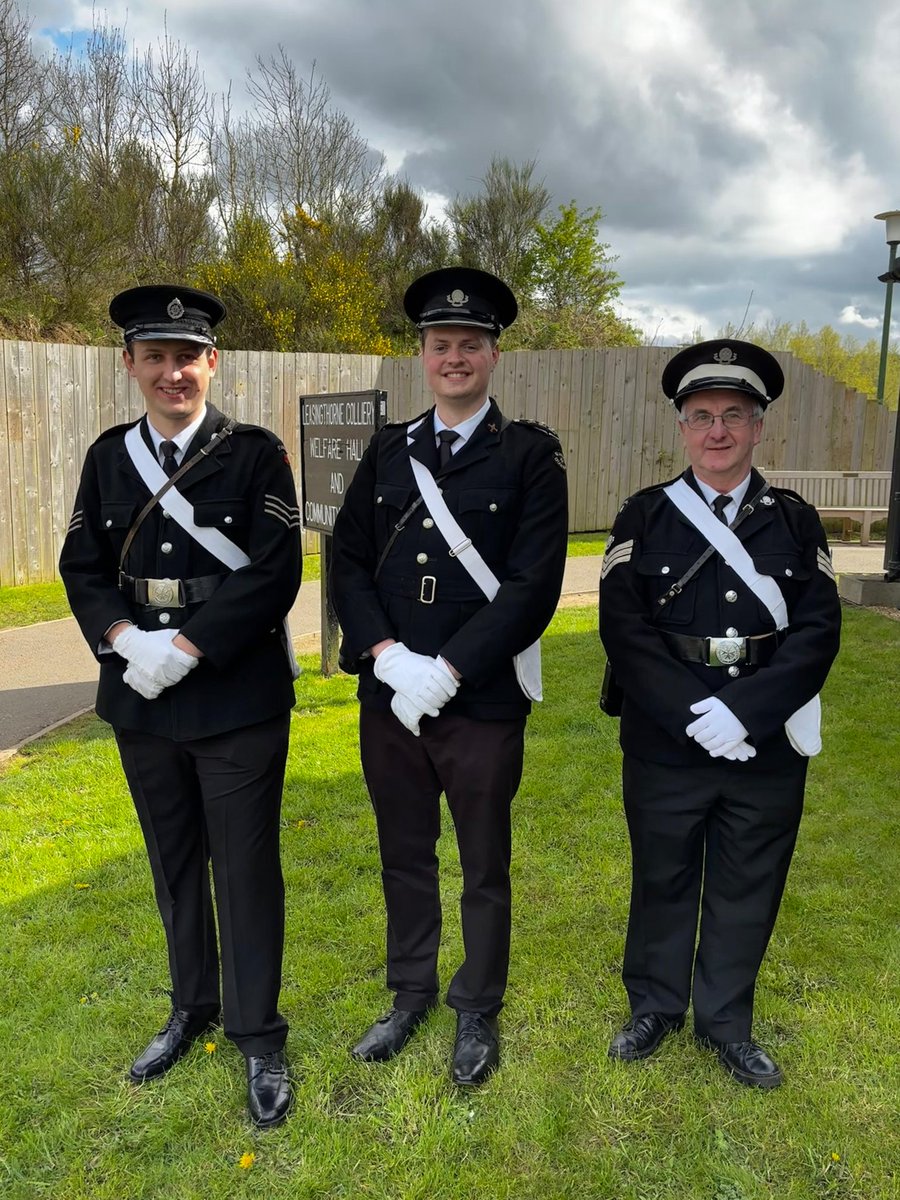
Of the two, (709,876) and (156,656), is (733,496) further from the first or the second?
(156,656)

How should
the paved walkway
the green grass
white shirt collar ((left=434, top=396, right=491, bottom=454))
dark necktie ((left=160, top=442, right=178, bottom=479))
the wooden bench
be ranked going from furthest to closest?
the wooden bench → the paved walkway → white shirt collar ((left=434, top=396, right=491, bottom=454)) → dark necktie ((left=160, top=442, right=178, bottom=479)) → the green grass

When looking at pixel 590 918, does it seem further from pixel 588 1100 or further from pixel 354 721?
pixel 354 721

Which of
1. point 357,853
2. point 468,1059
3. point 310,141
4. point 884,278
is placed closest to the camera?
point 468,1059

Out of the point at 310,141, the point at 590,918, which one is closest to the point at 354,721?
the point at 590,918

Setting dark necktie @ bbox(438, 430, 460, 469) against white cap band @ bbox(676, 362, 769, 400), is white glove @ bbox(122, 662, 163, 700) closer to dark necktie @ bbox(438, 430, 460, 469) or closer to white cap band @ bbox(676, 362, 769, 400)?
dark necktie @ bbox(438, 430, 460, 469)

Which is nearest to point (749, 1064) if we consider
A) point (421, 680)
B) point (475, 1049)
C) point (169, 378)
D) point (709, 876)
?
point (709, 876)

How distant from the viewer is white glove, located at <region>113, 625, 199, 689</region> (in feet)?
8.07

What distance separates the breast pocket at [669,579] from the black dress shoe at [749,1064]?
1.31 metres

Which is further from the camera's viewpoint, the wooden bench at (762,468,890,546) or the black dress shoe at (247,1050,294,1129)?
the wooden bench at (762,468,890,546)

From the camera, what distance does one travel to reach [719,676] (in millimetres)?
2617

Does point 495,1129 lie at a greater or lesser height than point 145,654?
lesser

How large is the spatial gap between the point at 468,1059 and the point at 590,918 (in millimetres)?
1072

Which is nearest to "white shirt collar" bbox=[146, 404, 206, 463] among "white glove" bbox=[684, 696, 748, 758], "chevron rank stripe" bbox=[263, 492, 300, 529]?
"chevron rank stripe" bbox=[263, 492, 300, 529]

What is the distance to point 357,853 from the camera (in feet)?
13.7
